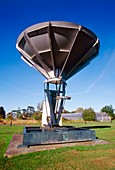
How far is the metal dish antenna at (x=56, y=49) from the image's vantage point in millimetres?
16547

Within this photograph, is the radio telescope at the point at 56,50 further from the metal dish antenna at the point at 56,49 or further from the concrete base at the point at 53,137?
the concrete base at the point at 53,137

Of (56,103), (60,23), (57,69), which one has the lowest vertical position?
(56,103)

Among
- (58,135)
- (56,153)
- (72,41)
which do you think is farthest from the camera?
(72,41)

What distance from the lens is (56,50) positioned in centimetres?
1800

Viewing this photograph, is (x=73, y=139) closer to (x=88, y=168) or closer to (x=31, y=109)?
(x=88, y=168)

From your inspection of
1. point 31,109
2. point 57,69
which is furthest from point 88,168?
point 31,109

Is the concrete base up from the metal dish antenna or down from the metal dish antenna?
down

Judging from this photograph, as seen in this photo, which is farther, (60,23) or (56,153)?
(60,23)

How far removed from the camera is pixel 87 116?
176ft

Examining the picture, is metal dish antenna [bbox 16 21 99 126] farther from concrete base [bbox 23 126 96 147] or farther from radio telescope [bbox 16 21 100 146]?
concrete base [bbox 23 126 96 147]

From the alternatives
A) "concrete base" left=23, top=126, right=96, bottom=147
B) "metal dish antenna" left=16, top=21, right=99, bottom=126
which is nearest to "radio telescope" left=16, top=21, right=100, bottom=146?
"metal dish antenna" left=16, top=21, right=99, bottom=126

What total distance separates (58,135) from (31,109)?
280 ft

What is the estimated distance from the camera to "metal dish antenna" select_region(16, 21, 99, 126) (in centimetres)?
1655

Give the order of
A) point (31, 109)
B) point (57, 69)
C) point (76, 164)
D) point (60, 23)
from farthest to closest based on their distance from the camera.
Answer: point (31, 109), point (57, 69), point (60, 23), point (76, 164)
